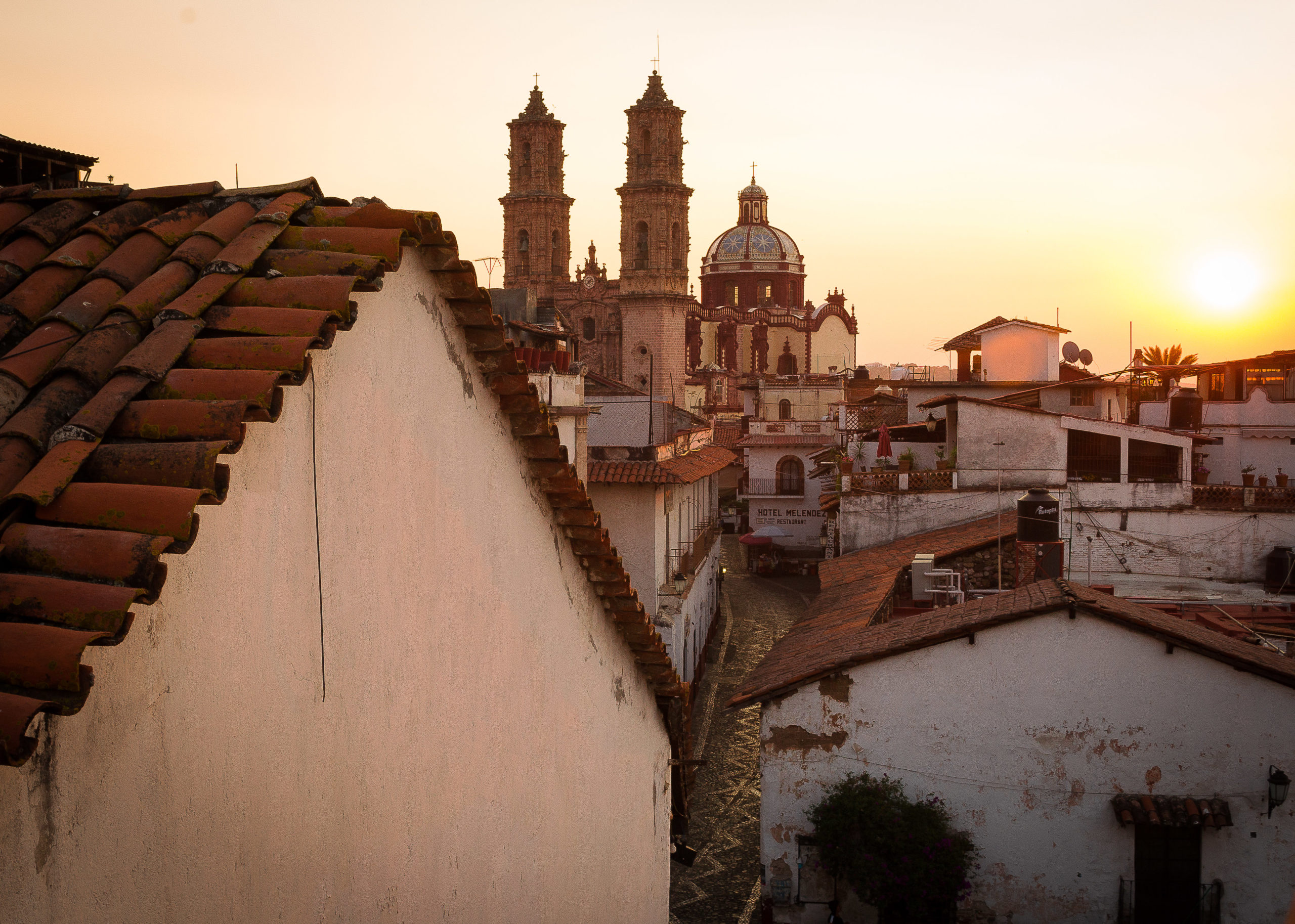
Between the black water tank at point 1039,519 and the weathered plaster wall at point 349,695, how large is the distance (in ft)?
42.5

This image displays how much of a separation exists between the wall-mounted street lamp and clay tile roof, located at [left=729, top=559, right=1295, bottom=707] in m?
0.97

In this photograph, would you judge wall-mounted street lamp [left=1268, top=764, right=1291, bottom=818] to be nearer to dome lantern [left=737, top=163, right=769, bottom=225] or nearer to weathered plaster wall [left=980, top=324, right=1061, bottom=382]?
weathered plaster wall [left=980, top=324, right=1061, bottom=382]

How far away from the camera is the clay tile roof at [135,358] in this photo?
2301mm

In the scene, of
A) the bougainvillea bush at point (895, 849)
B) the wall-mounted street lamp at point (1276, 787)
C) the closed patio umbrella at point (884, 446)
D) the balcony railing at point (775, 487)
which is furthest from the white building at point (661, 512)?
the balcony railing at point (775, 487)

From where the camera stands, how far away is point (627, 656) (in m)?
7.21

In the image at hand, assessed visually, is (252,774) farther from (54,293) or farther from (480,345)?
(480,345)

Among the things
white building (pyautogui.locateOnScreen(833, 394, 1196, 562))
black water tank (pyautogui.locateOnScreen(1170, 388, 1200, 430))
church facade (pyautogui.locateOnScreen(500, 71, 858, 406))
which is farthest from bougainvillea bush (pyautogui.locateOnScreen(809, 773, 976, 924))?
church facade (pyautogui.locateOnScreen(500, 71, 858, 406))

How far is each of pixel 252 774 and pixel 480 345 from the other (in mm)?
2027

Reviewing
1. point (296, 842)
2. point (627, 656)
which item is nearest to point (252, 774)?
point (296, 842)

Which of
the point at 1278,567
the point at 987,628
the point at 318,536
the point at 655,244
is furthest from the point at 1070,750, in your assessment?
the point at 655,244

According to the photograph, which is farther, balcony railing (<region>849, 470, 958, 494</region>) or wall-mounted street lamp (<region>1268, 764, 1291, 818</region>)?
balcony railing (<region>849, 470, 958, 494</region>)

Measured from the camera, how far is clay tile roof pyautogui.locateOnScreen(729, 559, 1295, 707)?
11312mm

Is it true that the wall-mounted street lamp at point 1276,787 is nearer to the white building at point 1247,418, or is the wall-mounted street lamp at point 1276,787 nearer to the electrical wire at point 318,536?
the electrical wire at point 318,536

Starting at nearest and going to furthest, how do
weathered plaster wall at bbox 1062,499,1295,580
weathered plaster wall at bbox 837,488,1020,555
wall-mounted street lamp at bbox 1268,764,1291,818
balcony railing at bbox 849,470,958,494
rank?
wall-mounted street lamp at bbox 1268,764,1291,818 → weathered plaster wall at bbox 1062,499,1295,580 → weathered plaster wall at bbox 837,488,1020,555 → balcony railing at bbox 849,470,958,494
